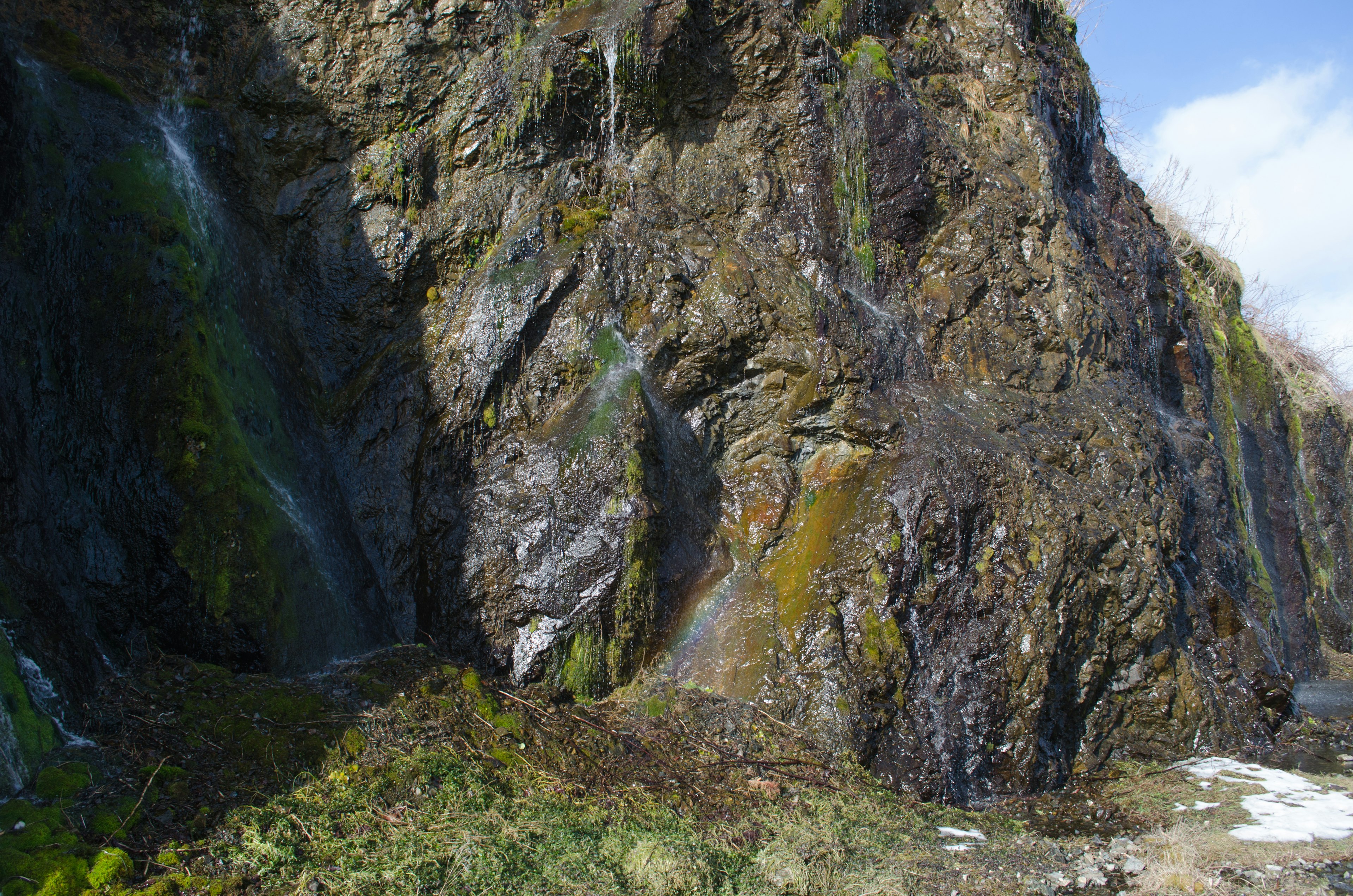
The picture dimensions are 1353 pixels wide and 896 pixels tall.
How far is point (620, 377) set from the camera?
7426 mm

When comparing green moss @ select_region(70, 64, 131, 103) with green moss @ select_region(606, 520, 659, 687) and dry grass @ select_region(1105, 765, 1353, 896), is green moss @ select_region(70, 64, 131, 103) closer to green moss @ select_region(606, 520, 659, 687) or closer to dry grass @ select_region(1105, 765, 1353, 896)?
green moss @ select_region(606, 520, 659, 687)

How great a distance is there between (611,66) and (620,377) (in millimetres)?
3302

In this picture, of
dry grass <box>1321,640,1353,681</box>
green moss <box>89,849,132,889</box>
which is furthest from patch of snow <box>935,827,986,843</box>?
dry grass <box>1321,640,1353,681</box>

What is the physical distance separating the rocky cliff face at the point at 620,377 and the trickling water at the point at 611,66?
38 mm

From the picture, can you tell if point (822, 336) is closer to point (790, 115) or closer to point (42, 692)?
point (790, 115)

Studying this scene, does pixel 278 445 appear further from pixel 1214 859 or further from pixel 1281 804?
pixel 1281 804

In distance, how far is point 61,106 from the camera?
661 centimetres

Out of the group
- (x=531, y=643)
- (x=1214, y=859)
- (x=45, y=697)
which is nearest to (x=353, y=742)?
(x=45, y=697)

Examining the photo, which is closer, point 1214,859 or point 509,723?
point 1214,859

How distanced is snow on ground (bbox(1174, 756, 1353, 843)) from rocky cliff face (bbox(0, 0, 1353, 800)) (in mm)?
410

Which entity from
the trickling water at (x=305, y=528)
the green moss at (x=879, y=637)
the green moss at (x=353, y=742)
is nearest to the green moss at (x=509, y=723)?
the green moss at (x=353, y=742)

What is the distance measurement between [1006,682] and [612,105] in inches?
259

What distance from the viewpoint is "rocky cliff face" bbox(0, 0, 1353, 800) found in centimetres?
594

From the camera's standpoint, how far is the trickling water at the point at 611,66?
821cm
